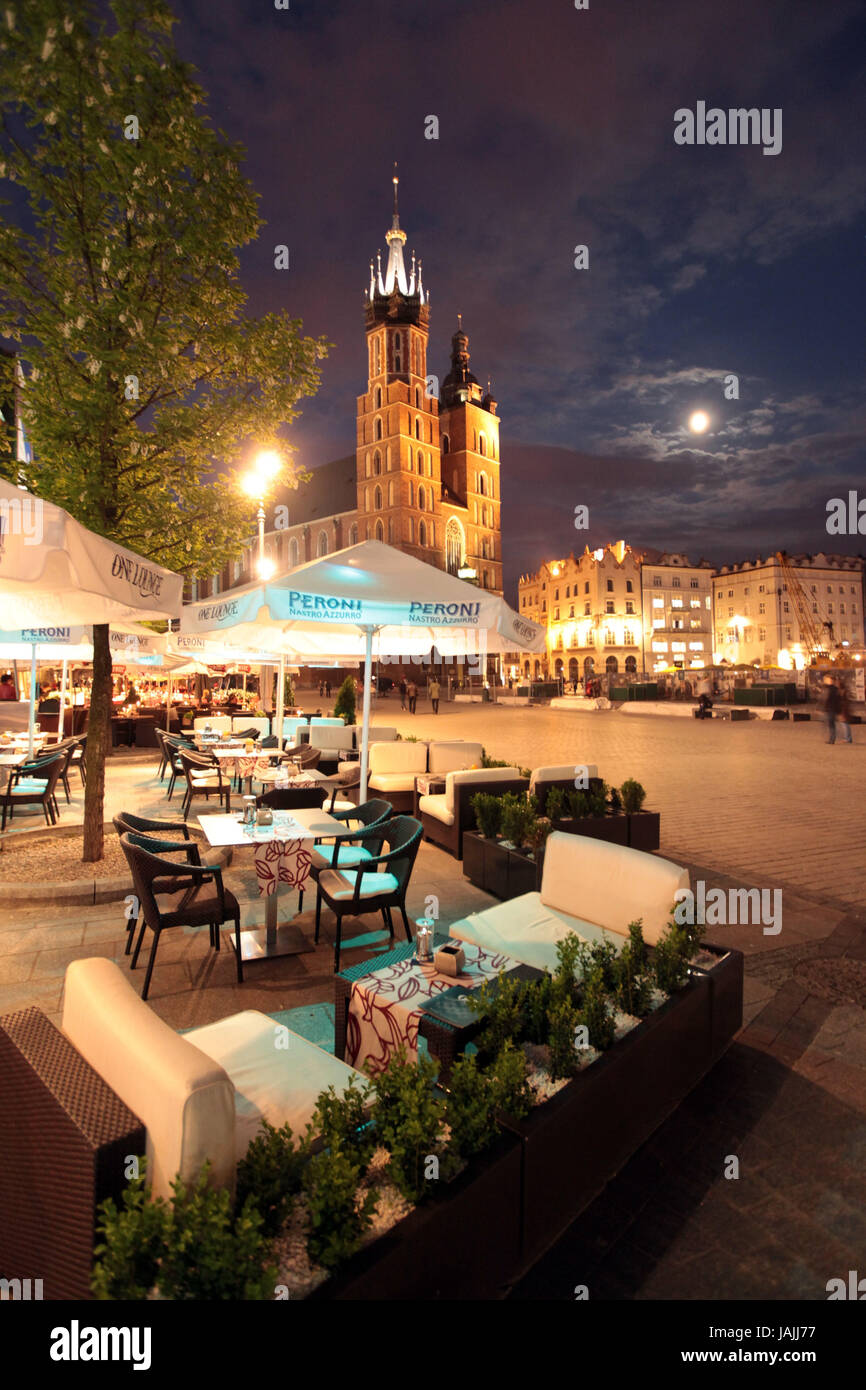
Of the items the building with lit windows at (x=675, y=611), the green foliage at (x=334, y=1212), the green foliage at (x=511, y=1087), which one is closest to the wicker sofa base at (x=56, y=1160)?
the green foliage at (x=334, y=1212)

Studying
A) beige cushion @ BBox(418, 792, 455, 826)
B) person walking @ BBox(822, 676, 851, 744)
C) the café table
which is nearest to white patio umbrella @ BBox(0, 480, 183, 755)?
the café table

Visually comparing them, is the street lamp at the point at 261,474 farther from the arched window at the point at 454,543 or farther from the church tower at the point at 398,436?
the arched window at the point at 454,543

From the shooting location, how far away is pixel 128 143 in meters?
5.70

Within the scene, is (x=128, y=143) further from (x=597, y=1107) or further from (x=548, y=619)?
(x=548, y=619)

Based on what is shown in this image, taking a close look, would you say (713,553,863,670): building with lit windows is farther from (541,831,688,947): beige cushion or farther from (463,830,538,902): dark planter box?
(541,831,688,947): beige cushion

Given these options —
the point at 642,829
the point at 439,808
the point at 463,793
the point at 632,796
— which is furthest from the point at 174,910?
the point at 642,829

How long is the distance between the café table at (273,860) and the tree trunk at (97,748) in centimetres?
213

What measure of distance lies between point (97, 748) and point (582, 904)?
5.23 metres

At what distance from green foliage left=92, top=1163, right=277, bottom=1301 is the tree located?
19.6 ft

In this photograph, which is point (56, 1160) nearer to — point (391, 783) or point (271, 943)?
point (271, 943)

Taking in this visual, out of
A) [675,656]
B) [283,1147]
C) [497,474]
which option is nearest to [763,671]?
[675,656]

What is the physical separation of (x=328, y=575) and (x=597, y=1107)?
4730 millimetres

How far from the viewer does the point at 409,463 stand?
72.5 meters

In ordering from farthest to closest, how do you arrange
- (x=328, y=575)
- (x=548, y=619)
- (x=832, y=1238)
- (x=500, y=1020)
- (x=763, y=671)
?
1. (x=548, y=619)
2. (x=763, y=671)
3. (x=328, y=575)
4. (x=500, y=1020)
5. (x=832, y=1238)
